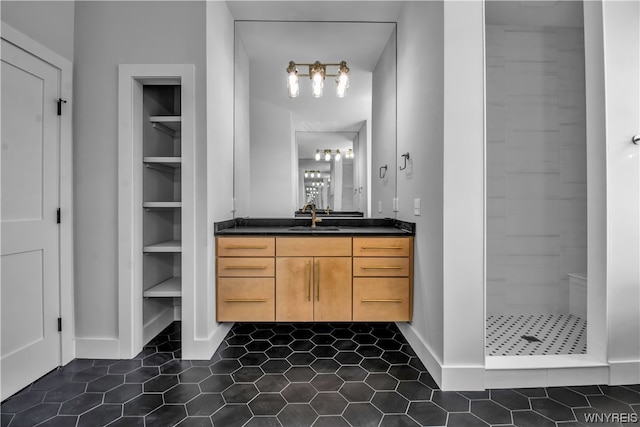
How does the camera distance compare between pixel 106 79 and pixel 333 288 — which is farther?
pixel 333 288

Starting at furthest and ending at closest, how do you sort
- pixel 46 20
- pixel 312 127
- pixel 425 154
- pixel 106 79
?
pixel 312 127 → pixel 106 79 → pixel 425 154 → pixel 46 20

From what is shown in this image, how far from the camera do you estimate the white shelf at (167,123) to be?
2.44 metres

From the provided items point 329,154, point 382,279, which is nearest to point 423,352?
point 382,279

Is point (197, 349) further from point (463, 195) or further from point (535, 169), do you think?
point (535, 169)

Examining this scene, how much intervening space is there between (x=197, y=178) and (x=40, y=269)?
3.61ft

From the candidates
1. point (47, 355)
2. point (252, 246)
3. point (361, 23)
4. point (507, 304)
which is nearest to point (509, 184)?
point (507, 304)

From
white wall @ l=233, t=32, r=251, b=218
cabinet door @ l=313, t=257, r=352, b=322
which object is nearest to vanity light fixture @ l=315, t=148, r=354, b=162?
white wall @ l=233, t=32, r=251, b=218

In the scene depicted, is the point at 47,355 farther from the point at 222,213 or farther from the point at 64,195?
the point at 222,213

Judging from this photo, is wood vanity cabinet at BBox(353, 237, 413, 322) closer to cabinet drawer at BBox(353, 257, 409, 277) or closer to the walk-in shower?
cabinet drawer at BBox(353, 257, 409, 277)

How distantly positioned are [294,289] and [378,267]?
0.66 m

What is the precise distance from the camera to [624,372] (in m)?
1.98

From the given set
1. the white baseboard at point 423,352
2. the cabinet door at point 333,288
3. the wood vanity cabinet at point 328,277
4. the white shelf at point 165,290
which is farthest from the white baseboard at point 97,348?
the white baseboard at point 423,352

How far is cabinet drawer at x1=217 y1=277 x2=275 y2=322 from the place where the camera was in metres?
2.46
